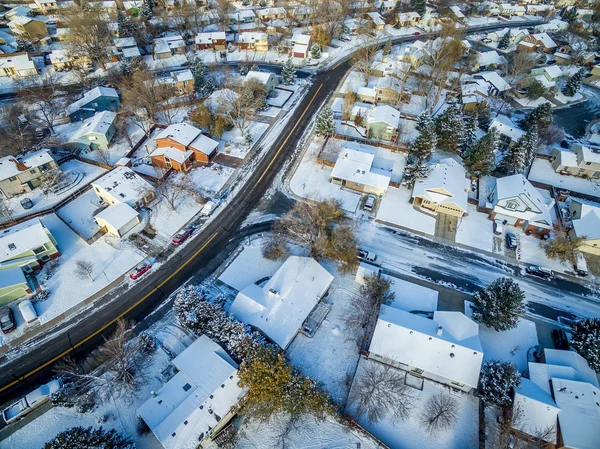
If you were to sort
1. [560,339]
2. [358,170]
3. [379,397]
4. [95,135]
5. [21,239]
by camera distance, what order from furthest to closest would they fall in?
1. [95,135]
2. [358,170]
3. [21,239]
4. [560,339]
5. [379,397]

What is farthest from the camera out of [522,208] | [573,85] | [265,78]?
[573,85]

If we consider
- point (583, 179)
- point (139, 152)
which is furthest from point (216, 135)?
point (583, 179)

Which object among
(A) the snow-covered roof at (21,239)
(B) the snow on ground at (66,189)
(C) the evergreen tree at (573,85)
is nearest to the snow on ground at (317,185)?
(B) the snow on ground at (66,189)

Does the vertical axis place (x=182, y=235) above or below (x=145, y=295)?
above

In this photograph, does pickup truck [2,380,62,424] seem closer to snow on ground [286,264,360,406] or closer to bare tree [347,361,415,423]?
snow on ground [286,264,360,406]

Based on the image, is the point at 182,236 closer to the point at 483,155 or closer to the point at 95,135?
the point at 95,135

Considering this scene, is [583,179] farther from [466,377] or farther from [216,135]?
[216,135]

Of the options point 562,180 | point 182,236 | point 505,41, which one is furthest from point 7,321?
point 505,41
